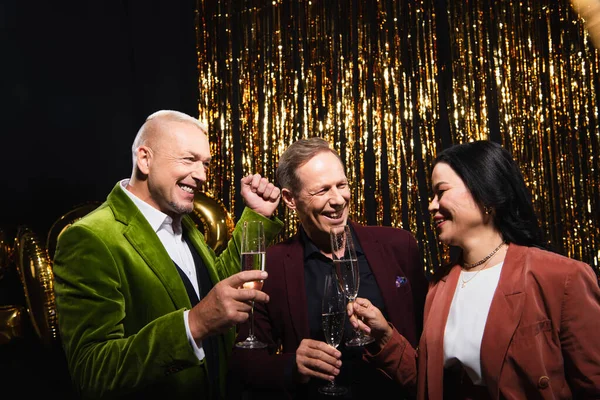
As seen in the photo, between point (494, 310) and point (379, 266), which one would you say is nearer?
point (494, 310)

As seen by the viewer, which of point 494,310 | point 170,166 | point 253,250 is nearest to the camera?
point 253,250

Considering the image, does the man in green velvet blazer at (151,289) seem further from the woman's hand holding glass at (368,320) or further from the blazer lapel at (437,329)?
the blazer lapel at (437,329)

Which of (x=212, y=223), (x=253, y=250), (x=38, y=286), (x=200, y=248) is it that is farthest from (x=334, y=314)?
(x=212, y=223)

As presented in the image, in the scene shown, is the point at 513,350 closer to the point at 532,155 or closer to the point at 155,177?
A: the point at 155,177

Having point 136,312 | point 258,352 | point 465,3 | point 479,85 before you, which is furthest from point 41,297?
point 465,3

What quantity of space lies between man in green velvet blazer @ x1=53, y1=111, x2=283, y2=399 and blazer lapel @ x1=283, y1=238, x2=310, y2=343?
0.27 m

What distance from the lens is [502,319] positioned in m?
1.54

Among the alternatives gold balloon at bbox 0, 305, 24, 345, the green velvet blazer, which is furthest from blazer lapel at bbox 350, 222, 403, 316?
gold balloon at bbox 0, 305, 24, 345

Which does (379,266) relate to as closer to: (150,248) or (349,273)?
(349,273)

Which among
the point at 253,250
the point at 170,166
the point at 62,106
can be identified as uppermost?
the point at 62,106

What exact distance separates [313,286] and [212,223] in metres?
1.38

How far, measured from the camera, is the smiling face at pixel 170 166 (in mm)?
1797

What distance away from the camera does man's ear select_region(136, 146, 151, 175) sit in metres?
1.83

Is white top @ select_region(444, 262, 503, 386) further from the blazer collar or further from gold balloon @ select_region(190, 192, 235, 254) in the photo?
gold balloon @ select_region(190, 192, 235, 254)
